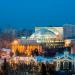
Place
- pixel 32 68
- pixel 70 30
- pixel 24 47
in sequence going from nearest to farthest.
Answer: pixel 32 68, pixel 70 30, pixel 24 47

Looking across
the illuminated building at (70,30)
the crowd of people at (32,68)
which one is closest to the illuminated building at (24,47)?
the illuminated building at (70,30)

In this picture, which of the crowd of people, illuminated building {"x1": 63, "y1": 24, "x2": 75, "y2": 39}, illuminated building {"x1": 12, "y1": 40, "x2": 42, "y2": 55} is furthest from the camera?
A: illuminated building {"x1": 12, "y1": 40, "x2": 42, "y2": 55}

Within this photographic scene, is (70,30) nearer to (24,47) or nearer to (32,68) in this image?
(24,47)

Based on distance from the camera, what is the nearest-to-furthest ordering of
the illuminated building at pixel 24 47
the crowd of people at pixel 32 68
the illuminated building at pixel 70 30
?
1. the crowd of people at pixel 32 68
2. the illuminated building at pixel 70 30
3. the illuminated building at pixel 24 47

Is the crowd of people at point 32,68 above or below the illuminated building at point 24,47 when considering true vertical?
below

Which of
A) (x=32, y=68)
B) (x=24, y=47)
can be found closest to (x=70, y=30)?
(x=24, y=47)

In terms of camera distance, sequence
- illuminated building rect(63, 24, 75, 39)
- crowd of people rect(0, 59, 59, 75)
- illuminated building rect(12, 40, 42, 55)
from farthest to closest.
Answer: illuminated building rect(12, 40, 42, 55)
illuminated building rect(63, 24, 75, 39)
crowd of people rect(0, 59, 59, 75)

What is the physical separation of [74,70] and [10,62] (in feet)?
2.89

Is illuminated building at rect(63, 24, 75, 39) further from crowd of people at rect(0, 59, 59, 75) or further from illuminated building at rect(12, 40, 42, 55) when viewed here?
crowd of people at rect(0, 59, 59, 75)

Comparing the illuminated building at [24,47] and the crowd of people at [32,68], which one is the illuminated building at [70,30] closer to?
the illuminated building at [24,47]

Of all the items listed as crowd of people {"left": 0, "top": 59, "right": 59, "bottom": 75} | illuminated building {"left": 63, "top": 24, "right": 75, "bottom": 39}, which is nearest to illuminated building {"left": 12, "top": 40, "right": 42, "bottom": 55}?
illuminated building {"left": 63, "top": 24, "right": 75, "bottom": 39}

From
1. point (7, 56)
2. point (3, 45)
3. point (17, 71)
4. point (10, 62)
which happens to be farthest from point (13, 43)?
point (17, 71)

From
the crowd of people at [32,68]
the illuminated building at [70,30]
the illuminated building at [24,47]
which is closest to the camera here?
the crowd of people at [32,68]

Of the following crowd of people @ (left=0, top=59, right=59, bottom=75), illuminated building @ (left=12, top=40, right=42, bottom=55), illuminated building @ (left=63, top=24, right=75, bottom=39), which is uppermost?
illuminated building @ (left=63, top=24, right=75, bottom=39)
